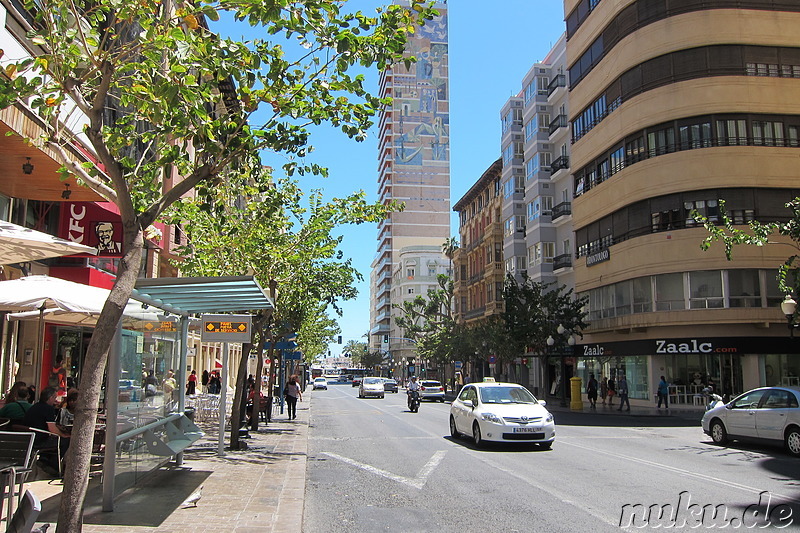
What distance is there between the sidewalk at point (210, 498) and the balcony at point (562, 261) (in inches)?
1344

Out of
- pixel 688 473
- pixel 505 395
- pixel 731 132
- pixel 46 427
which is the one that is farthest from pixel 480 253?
pixel 46 427

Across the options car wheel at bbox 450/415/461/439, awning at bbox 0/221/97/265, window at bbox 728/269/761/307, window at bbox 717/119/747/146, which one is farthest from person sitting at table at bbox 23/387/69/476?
window at bbox 717/119/747/146

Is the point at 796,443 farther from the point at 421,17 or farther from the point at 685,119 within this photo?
the point at 685,119

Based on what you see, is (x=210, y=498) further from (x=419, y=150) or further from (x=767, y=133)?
(x=419, y=150)

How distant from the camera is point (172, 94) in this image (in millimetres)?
5715

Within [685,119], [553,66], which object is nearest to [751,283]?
[685,119]

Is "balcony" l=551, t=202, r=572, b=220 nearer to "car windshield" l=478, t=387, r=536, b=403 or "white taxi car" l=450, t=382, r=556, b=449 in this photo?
"white taxi car" l=450, t=382, r=556, b=449

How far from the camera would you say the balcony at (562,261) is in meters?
45.2

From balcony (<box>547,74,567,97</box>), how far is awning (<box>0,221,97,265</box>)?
44.7 metres

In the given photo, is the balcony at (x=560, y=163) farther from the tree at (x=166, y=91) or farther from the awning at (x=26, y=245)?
the awning at (x=26, y=245)

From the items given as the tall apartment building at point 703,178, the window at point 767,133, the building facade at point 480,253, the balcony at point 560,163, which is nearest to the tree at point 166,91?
the tall apartment building at point 703,178

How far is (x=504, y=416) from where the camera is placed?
15328 millimetres

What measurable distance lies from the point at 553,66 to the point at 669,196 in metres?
21.3

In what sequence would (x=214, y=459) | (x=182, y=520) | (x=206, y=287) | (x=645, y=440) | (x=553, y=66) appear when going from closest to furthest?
1. (x=182, y=520)
2. (x=206, y=287)
3. (x=214, y=459)
4. (x=645, y=440)
5. (x=553, y=66)
